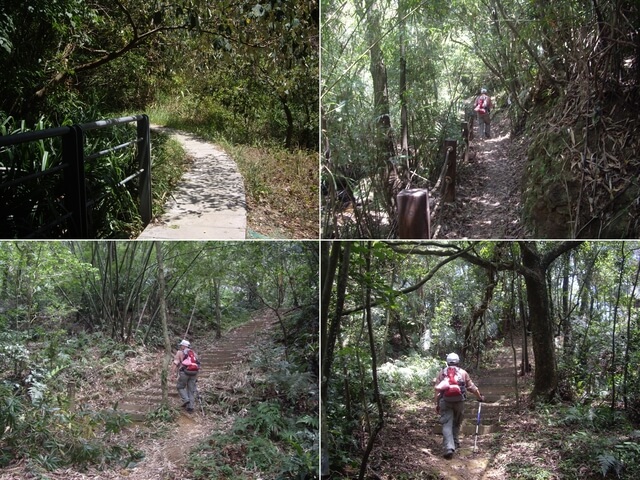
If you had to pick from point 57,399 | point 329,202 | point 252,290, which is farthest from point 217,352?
point 329,202

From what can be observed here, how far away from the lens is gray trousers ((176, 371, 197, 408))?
2.96m

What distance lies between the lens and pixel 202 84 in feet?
10.5

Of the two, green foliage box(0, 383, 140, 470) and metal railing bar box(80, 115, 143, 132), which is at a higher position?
metal railing bar box(80, 115, 143, 132)

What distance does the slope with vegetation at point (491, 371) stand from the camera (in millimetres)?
2945

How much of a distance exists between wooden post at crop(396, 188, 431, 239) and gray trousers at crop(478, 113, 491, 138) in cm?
31

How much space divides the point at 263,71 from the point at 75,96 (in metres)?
0.94

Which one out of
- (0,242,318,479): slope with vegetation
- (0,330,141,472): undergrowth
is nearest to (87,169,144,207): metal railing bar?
(0,242,318,479): slope with vegetation

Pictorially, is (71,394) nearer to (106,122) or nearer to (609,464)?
(106,122)

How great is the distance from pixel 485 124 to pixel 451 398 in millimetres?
1311

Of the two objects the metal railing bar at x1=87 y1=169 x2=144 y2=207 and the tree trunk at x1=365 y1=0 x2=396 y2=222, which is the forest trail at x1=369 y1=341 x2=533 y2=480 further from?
the metal railing bar at x1=87 y1=169 x2=144 y2=207

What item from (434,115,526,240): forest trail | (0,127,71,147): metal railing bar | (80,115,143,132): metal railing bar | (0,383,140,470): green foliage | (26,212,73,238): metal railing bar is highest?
(80,115,143,132): metal railing bar

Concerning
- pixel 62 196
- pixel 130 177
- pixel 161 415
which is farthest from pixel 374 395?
pixel 62 196

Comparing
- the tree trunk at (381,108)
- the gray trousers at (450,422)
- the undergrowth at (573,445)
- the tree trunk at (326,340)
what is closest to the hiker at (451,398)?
the gray trousers at (450,422)

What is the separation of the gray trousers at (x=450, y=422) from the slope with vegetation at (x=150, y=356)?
1.96 ft
